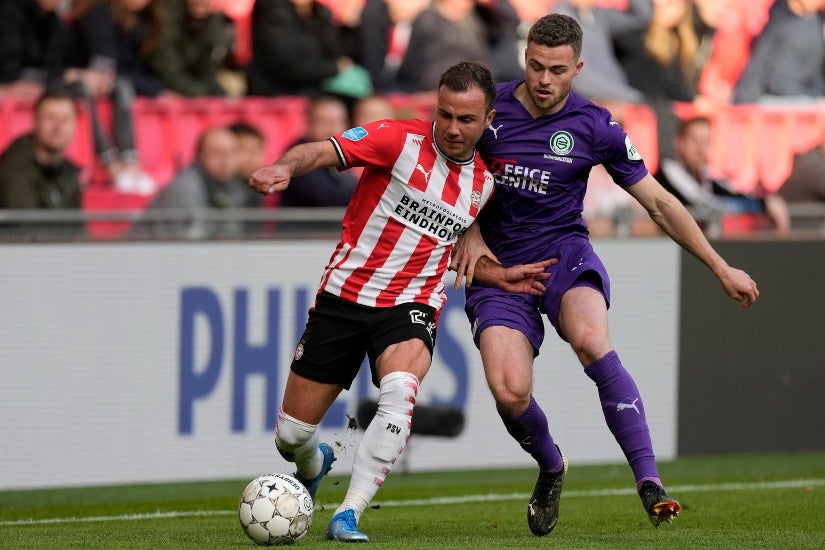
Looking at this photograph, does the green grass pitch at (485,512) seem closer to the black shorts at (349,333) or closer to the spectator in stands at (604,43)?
the black shorts at (349,333)

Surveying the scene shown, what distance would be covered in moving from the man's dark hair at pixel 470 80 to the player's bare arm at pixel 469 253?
2.52ft

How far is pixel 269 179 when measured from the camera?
21.1ft

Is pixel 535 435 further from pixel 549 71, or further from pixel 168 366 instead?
pixel 168 366

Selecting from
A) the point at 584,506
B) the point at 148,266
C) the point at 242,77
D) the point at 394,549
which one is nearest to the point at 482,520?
the point at 584,506

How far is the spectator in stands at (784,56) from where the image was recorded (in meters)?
16.6

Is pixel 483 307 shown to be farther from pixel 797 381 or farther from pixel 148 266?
pixel 797 381

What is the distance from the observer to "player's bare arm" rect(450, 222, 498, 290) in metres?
7.64

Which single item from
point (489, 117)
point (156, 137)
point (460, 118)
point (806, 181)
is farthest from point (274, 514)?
point (806, 181)

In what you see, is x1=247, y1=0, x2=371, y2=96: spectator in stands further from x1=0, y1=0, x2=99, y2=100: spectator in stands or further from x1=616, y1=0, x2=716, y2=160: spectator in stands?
x1=616, y1=0, x2=716, y2=160: spectator in stands

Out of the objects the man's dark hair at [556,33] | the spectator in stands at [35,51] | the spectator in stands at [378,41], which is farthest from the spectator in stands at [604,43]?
the man's dark hair at [556,33]

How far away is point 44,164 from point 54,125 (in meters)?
0.33

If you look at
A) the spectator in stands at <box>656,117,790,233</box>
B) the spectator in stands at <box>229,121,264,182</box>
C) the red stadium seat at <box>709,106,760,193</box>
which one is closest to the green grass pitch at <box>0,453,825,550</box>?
the spectator in stands at <box>656,117,790,233</box>

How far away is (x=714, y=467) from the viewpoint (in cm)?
1155

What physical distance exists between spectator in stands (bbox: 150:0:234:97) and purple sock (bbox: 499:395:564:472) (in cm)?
672
